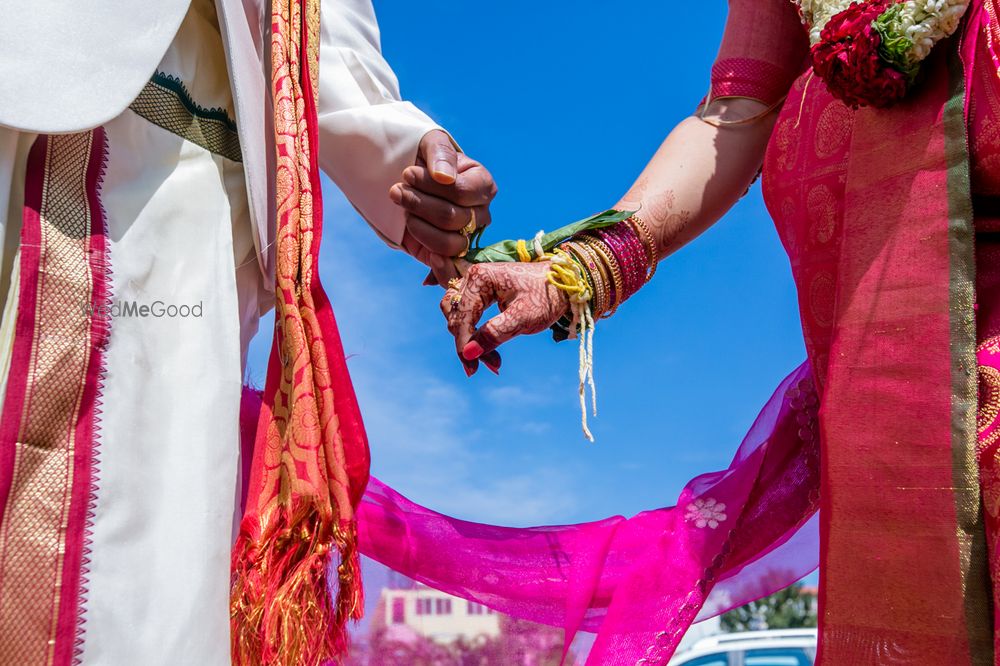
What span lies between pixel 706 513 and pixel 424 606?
0.56 meters

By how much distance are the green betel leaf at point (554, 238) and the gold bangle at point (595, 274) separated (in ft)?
0.11

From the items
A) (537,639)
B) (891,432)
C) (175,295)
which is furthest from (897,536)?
(175,295)

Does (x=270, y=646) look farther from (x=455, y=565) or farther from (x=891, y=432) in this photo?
(x=891, y=432)

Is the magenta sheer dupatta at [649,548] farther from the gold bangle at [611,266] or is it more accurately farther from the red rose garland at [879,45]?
the red rose garland at [879,45]

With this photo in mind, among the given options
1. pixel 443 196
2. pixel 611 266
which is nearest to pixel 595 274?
pixel 611 266

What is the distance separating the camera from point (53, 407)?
4.32 feet

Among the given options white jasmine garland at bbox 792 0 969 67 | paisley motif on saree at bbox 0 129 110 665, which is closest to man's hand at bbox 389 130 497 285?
paisley motif on saree at bbox 0 129 110 665

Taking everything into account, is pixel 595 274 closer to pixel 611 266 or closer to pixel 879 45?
pixel 611 266

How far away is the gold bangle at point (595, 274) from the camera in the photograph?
1906mm

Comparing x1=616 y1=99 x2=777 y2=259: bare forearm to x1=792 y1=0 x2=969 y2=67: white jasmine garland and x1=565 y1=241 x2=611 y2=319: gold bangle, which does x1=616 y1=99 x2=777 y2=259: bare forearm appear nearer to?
x1=565 y1=241 x2=611 y2=319: gold bangle

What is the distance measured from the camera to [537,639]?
1.91 m

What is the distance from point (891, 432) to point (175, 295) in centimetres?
103

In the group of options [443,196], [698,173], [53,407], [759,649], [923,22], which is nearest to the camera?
[53,407]

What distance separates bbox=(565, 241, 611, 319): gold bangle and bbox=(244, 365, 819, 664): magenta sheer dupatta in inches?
16.0
